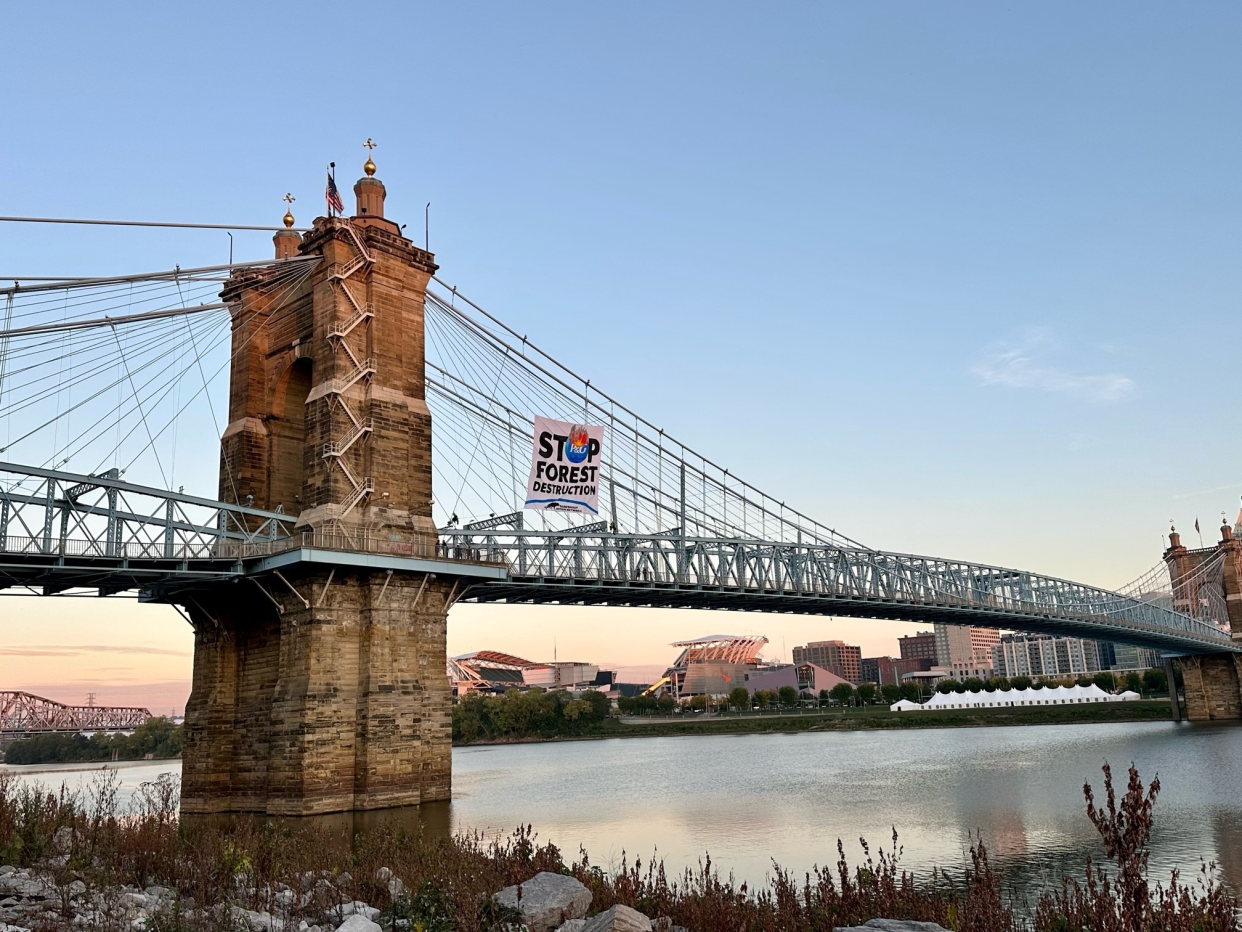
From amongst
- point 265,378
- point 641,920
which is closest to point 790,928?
point 641,920

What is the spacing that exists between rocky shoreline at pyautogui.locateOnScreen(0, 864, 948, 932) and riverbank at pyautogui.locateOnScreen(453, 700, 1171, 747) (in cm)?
10775

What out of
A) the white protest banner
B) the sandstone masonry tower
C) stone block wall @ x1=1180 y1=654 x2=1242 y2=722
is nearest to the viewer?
the sandstone masonry tower

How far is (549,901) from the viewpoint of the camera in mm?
12812

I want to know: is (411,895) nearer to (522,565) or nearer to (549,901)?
(549,901)

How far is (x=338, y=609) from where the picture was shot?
3494 centimetres

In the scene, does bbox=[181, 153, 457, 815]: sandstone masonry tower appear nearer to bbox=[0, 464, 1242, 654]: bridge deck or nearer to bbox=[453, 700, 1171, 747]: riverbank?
bbox=[0, 464, 1242, 654]: bridge deck

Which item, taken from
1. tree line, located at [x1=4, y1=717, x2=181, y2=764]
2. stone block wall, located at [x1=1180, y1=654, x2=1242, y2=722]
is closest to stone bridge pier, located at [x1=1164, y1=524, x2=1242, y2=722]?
stone block wall, located at [x1=1180, y1=654, x2=1242, y2=722]

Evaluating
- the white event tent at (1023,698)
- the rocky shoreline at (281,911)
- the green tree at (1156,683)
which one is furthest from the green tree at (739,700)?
the rocky shoreline at (281,911)

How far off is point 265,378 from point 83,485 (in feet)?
35.8

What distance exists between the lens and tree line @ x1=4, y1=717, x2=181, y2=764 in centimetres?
13248

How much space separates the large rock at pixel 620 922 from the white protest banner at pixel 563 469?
30219mm

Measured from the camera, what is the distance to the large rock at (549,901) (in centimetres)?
1238

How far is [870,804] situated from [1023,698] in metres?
104

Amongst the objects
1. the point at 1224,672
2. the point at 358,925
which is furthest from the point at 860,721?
the point at 358,925
